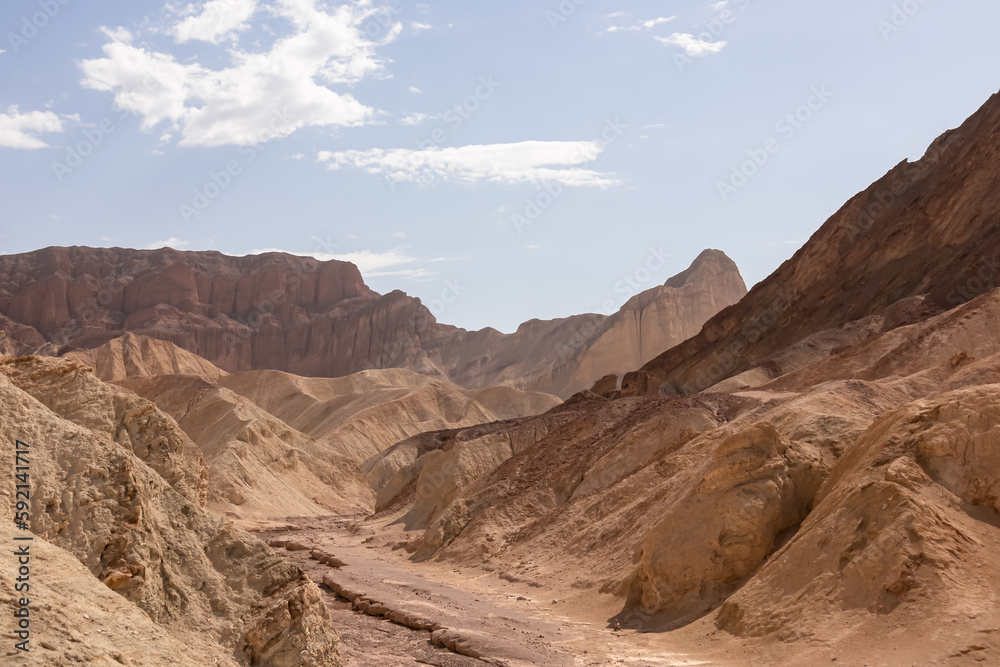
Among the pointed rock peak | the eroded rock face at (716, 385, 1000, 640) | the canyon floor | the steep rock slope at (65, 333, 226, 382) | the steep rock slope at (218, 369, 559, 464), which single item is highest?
the pointed rock peak

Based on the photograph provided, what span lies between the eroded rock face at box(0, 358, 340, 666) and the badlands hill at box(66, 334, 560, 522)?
2625cm

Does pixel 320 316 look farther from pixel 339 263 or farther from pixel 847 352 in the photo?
pixel 847 352

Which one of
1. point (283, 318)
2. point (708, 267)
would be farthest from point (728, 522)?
point (283, 318)

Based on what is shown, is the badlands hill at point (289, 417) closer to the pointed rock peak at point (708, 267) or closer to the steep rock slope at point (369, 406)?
the steep rock slope at point (369, 406)

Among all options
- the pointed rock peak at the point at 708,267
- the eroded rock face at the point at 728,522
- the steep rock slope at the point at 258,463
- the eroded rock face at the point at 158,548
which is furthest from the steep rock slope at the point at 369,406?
the eroded rock face at the point at 158,548

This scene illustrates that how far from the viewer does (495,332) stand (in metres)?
159

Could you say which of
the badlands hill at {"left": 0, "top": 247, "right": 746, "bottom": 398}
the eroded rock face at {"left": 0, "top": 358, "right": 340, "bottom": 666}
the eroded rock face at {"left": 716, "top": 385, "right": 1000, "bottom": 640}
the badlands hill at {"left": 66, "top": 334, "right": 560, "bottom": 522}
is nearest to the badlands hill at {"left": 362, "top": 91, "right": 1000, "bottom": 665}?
the eroded rock face at {"left": 716, "top": 385, "right": 1000, "bottom": 640}

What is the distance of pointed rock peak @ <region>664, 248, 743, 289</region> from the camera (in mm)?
112312

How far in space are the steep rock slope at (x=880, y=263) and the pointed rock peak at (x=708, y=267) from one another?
52218mm

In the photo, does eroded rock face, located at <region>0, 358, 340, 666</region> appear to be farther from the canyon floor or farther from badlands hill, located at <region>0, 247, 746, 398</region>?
badlands hill, located at <region>0, 247, 746, 398</region>

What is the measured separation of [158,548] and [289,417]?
9141 cm

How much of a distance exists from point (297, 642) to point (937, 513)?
421 inches

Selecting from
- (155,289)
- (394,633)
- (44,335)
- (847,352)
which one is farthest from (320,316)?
(394,633)

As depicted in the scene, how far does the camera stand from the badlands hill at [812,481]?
13.8m
